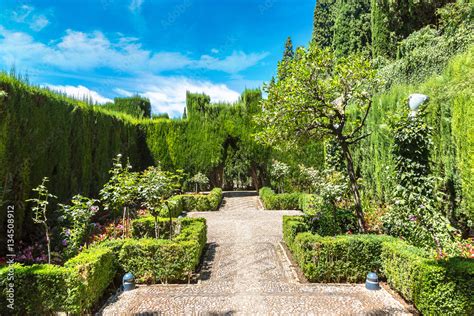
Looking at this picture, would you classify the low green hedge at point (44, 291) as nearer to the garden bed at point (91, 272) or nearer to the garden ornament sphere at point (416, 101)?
the garden bed at point (91, 272)

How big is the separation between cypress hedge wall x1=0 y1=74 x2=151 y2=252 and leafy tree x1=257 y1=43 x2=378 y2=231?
7092 millimetres

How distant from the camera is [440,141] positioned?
26.1 feet

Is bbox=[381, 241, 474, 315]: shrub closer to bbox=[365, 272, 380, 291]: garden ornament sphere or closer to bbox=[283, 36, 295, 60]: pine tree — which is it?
bbox=[365, 272, 380, 291]: garden ornament sphere

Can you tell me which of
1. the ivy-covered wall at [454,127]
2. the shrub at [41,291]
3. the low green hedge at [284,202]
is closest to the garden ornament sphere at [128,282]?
the shrub at [41,291]

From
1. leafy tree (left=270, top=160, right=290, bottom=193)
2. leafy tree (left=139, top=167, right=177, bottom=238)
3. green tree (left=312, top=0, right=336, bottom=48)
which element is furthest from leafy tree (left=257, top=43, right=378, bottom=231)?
green tree (left=312, top=0, right=336, bottom=48)

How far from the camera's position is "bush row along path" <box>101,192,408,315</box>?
4820 millimetres

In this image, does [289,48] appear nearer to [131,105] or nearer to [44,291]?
[131,105]

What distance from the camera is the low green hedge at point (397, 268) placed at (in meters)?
4.14

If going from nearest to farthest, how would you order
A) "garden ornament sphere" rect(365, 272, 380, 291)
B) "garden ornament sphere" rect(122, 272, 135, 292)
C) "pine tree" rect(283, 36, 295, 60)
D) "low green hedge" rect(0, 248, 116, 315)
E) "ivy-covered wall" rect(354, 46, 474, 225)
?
1. "low green hedge" rect(0, 248, 116, 315)
2. "garden ornament sphere" rect(365, 272, 380, 291)
3. "garden ornament sphere" rect(122, 272, 135, 292)
4. "ivy-covered wall" rect(354, 46, 474, 225)
5. "pine tree" rect(283, 36, 295, 60)

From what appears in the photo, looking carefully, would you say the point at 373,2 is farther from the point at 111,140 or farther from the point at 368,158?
the point at 111,140

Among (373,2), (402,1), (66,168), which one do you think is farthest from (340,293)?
(373,2)

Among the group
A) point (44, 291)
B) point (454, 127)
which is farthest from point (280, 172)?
point (44, 291)

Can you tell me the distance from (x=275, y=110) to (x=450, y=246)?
16.6ft

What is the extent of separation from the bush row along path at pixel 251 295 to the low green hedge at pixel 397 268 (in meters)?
0.30
